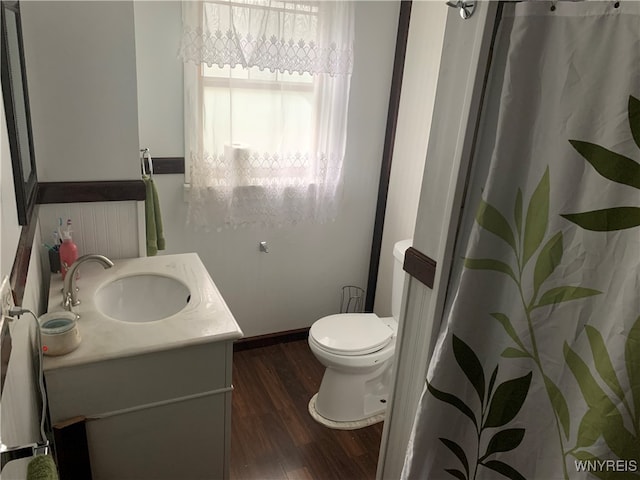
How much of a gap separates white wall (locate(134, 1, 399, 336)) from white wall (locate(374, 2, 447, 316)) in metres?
0.11

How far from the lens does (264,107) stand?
92.7 inches

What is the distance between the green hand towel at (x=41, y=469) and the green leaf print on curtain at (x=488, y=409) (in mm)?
773

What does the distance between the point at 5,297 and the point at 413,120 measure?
211 centimetres

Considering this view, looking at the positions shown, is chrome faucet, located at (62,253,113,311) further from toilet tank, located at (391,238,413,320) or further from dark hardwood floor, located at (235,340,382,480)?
toilet tank, located at (391,238,413,320)

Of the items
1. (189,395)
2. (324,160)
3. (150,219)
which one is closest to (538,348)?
(189,395)

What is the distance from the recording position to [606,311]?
878 mm

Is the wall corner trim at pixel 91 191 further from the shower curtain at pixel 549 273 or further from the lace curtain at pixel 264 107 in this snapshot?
the shower curtain at pixel 549 273

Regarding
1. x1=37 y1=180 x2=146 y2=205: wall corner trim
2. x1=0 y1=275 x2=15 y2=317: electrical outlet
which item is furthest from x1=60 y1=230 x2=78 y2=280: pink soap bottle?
x1=0 y1=275 x2=15 y2=317: electrical outlet

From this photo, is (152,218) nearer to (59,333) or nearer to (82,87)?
(82,87)

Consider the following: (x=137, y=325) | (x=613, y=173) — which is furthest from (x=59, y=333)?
(x=613, y=173)

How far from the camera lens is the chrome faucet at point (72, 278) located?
154 centimetres

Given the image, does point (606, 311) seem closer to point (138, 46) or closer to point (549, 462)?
point (549, 462)

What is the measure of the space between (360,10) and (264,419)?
205 centimetres

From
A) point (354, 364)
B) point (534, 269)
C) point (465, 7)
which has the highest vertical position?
point (465, 7)
